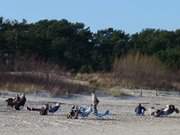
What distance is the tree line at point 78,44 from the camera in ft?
182

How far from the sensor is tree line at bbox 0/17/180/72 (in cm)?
5550

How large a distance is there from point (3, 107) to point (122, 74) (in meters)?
22.3

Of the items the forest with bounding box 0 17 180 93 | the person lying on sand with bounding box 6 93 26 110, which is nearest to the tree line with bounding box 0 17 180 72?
the forest with bounding box 0 17 180 93

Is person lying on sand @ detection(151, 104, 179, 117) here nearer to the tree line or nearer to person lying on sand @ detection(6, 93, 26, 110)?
person lying on sand @ detection(6, 93, 26, 110)

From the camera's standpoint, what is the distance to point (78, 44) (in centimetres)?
6356

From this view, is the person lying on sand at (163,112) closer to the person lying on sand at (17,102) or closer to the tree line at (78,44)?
the person lying on sand at (17,102)

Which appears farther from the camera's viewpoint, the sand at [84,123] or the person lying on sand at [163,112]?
the person lying on sand at [163,112]

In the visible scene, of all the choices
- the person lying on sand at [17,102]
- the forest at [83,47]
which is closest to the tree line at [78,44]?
the forest at [83,47]

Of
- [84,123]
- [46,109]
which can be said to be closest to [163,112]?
[46,109]

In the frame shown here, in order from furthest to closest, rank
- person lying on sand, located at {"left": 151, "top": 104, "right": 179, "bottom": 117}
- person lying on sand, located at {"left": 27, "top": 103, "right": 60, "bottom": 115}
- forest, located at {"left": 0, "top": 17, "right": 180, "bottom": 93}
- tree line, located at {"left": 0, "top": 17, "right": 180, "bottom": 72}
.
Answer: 1. tree line, located at {"left": 0, "top": 17, "right": 180, "bottom": 72}
2. forest, located at {"left": 0, "top": 17, "right": 180, "bottom": 93}
3. person lying on sand, located at {"left": 151, "top": 104, "right": 179, "bottom": 117}
4. person lying on sand, located at {"left": 27, "top": 103, "right": 60, "bottom": 115}

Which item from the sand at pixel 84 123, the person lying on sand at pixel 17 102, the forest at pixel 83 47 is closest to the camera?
the sand at pixel 84 123

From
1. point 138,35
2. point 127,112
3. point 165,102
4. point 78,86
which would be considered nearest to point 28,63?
point 78,86

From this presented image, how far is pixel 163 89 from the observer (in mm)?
44500

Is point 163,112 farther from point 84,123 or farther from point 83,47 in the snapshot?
point 83,47
